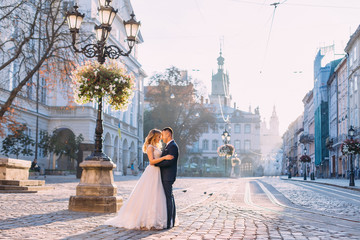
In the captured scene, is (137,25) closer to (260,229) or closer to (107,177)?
(107,177)

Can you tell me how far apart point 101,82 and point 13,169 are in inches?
270

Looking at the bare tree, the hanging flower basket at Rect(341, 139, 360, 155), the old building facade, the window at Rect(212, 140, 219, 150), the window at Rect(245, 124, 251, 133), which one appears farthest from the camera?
the window at Rect(245, 124, 251, 133)

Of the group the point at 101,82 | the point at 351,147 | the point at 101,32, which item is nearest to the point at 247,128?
the point at 351,147

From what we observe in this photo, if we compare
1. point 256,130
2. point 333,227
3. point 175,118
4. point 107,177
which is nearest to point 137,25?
point 107,177

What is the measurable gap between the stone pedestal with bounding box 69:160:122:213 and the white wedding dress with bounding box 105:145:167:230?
2113 mm

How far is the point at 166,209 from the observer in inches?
290

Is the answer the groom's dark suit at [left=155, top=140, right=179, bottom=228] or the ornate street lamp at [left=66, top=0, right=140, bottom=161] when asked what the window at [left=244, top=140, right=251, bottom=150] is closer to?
the ornate street lamp at [left=66, top=0, right=140, bottom=161]

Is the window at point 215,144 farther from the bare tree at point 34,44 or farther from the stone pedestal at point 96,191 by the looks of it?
the stone pedestal at point 96,191

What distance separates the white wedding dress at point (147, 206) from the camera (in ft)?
23.6

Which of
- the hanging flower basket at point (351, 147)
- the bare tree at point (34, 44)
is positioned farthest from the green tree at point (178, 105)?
the bare tree at point (34, 44)

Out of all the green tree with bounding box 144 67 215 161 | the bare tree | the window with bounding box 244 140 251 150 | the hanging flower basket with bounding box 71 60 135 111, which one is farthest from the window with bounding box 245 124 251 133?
the hanging flower basket with bounding box 71 60 135 111

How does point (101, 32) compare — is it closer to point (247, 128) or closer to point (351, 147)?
point (351, 147)

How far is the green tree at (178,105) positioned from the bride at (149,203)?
4491 centimetres

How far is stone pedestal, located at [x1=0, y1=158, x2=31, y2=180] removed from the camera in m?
14.8
